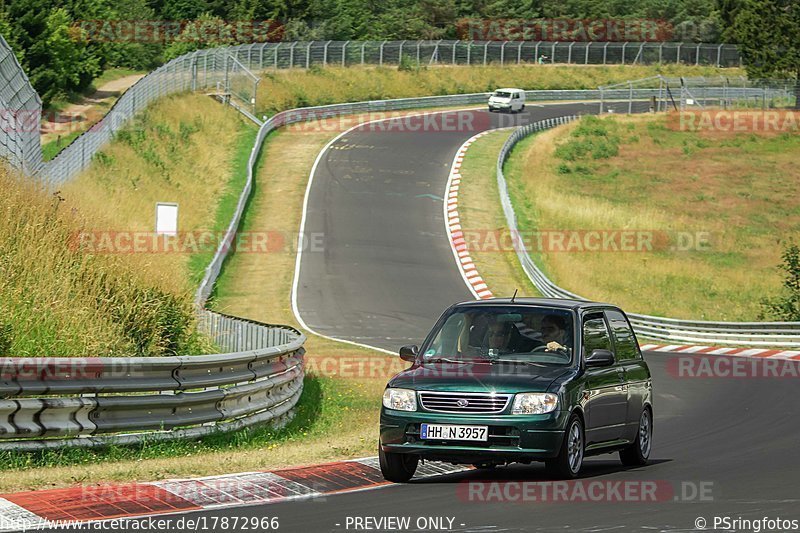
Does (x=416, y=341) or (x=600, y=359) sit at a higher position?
(x=600, y=359)

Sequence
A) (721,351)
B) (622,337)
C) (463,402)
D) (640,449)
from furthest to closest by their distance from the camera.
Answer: (721,351) → (622,337) → (640,449) → (463,402)

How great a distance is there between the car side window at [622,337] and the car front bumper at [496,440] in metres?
2.23

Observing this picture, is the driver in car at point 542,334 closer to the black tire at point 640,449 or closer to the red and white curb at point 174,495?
the red and white curb at point 174,495

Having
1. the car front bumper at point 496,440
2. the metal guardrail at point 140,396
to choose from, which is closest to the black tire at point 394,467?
the car front bumper at point 496,440

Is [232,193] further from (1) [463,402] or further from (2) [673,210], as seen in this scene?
(1) [463,402]

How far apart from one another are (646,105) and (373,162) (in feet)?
135

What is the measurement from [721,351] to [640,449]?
64.6ft

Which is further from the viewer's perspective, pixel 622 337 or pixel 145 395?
pixel 622 337

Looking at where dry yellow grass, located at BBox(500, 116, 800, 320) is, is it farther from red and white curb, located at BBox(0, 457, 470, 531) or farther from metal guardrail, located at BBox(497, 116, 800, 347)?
red and white curb, located at BBox(0, 457, 470, 531)

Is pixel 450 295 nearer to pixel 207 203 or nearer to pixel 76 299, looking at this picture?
pixel 207 203

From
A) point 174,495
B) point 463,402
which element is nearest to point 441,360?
point 463,402

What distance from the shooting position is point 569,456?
10.9m

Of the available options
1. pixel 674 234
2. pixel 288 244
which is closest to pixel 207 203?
pixel 288 244

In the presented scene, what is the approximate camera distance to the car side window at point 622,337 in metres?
12.9
